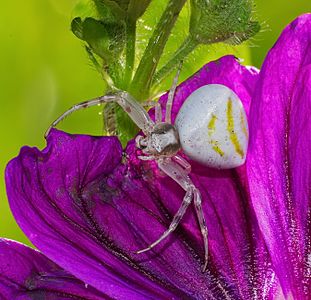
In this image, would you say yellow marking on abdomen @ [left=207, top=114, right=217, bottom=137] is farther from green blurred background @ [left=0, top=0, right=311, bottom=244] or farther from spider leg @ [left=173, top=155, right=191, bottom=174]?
green blurred background @ [left=0, top=0, right=311, bottom=244]

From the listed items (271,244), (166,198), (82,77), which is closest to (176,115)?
(166,198)

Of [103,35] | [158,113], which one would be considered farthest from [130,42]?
[158,113]

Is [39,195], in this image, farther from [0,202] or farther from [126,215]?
[0,202]

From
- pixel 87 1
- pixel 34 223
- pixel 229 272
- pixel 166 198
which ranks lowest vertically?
pixel 229 272

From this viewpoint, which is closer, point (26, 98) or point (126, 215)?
point (126, 215)

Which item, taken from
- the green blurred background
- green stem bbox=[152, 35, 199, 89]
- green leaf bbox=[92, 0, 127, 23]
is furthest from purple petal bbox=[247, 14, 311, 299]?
the green blurred background

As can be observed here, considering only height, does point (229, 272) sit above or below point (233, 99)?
below

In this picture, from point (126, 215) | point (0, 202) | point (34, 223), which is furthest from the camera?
point (0, 202)
